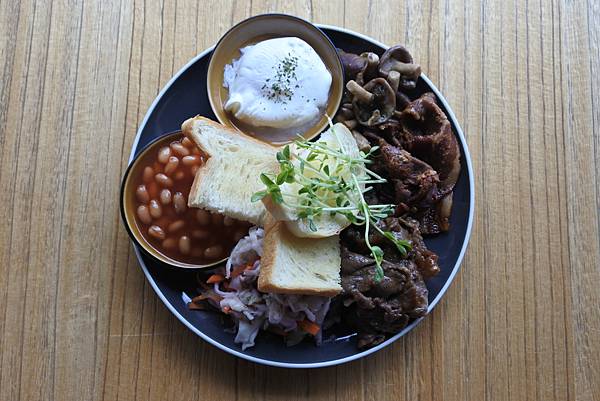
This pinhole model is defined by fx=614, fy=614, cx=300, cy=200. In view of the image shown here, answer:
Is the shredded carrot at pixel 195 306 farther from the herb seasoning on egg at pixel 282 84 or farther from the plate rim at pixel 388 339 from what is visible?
the herb seasoning on egg at pixel 282 84

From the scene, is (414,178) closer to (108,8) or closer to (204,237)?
(204,237)

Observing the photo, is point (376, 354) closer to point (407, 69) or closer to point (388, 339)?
point (388, 339)

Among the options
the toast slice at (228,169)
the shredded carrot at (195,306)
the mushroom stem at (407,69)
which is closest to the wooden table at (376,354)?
the shredded carrot at (195,306)

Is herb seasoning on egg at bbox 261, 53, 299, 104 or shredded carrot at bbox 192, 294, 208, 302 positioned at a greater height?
herb seasoning on egg at bbox 261, 53, 299, 104

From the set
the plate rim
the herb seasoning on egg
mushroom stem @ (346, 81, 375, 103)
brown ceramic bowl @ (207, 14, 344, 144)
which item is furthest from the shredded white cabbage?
mushroom stem @ (346, 81, 375, 103)

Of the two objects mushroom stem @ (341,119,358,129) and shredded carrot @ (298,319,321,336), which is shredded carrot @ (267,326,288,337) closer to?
shredded carrot @ (298,319,321,336)

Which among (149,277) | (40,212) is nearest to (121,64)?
(40,212)
